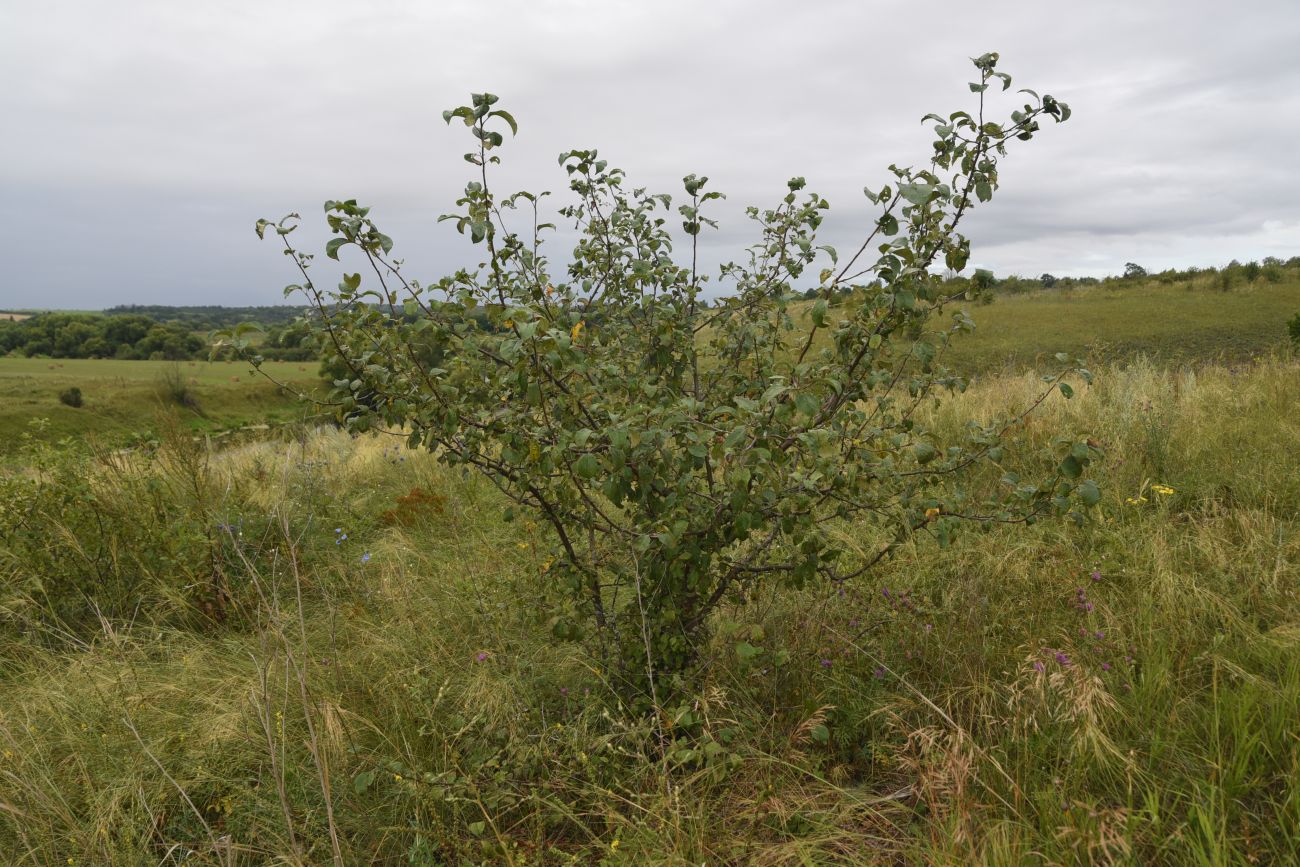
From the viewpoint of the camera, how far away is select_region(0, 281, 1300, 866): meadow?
1780 millimetres

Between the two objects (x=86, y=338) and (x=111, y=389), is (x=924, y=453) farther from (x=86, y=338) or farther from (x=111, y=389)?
(x=86, y=338)

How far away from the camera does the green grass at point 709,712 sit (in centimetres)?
177

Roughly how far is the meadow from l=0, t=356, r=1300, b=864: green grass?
0.01 m

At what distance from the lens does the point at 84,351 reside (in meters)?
56.0

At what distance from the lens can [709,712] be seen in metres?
2.23

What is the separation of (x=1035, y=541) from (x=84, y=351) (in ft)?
234

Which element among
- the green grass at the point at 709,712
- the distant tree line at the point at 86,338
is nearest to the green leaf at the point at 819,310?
the green grass at the point at 709,712

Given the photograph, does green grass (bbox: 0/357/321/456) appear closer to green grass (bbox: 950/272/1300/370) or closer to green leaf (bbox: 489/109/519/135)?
green grass (bbox: 950/272/1300/370)

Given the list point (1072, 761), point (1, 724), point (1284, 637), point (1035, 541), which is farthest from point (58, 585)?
point (1284, 637)

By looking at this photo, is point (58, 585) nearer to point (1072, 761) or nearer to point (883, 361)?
point (883, 361)

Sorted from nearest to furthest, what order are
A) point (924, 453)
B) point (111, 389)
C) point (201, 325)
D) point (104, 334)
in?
1. point (924, 453)
2. point (111, 389)
3. point (201, 325)
4. point (104, 334)

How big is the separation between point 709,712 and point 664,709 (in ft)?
0.49

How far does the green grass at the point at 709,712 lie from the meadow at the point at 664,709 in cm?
1

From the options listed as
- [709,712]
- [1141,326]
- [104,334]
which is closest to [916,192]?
[709,712]
